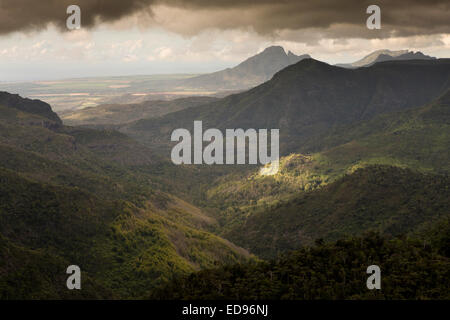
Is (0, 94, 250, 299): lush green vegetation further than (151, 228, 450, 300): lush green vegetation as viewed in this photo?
Yes

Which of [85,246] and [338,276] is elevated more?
[85,246]

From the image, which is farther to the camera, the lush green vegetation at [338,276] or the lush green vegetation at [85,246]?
the lush green vegetation at [85,246]

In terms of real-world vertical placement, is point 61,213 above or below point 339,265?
above

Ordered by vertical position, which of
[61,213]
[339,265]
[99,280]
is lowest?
[99,280]

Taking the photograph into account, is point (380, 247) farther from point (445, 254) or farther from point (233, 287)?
point (233, 287)

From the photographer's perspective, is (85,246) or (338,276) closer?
(338,276)
